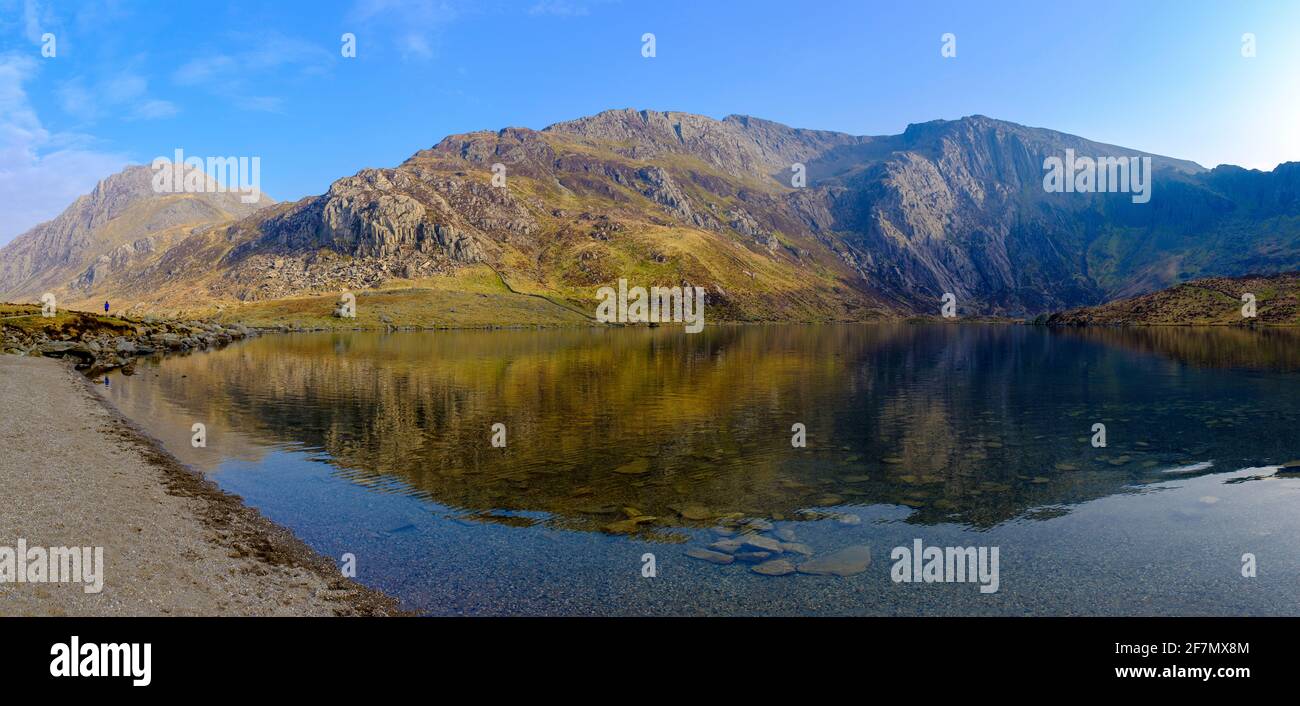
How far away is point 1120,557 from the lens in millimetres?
22781

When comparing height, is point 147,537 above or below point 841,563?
above

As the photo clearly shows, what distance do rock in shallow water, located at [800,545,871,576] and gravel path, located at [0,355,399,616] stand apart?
13272 mm

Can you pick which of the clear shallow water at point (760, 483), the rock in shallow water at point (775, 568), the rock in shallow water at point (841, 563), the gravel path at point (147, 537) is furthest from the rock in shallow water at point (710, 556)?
the gravel path at point (147, 537)

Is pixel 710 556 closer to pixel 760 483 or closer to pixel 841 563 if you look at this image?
pixel 841 563

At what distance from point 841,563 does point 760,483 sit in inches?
425

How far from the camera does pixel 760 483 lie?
33.2m

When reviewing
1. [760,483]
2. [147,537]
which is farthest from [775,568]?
[147,537]

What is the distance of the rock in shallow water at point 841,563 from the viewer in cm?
2169

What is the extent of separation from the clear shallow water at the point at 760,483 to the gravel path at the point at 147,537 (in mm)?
1713
